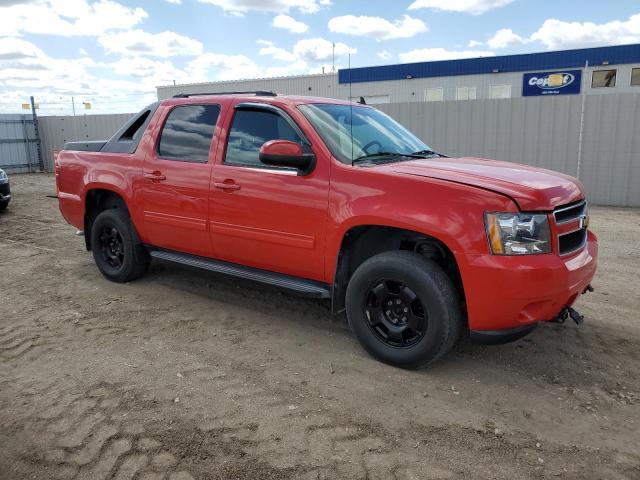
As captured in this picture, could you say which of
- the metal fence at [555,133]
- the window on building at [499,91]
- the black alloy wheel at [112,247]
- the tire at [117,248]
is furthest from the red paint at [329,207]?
the window on building at [499,91]

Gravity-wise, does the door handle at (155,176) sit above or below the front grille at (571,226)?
above

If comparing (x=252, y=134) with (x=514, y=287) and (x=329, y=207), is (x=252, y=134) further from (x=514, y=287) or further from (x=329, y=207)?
(x=514, y=287)

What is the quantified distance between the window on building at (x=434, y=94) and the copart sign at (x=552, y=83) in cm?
387

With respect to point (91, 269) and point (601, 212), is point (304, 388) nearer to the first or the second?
point (91, 269)

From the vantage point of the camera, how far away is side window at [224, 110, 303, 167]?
420 cm

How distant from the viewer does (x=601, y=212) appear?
999 cm

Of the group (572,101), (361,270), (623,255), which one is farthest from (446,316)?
(572,101)

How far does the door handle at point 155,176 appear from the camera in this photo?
15.8 feet

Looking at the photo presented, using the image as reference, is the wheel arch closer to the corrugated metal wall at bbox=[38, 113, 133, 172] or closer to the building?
the corrugated metal wall at bbox=[38, 113, 133, 172]

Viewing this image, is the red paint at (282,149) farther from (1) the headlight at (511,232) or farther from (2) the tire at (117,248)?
(2) the tire at (117,248)

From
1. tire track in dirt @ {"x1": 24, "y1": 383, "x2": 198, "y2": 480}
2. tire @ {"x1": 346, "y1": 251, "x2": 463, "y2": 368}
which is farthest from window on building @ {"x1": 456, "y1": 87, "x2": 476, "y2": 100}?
tire track in dirt @ {"x1": 24, "y1": 383, "x2": 198, "y2": 480}

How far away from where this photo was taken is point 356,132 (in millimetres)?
4273

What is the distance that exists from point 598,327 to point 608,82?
24.6m

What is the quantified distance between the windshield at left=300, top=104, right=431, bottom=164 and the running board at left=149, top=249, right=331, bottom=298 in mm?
977
